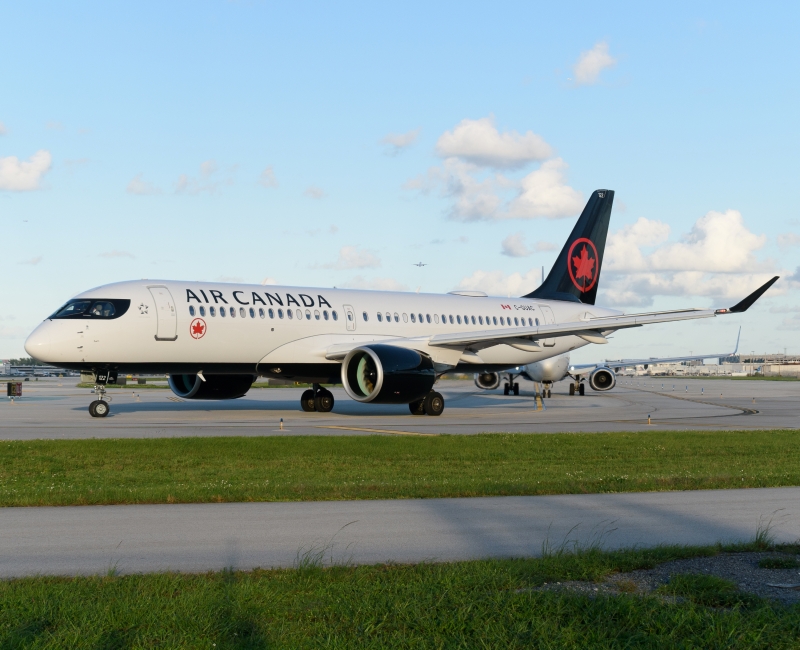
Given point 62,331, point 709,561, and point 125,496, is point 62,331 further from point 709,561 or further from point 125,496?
point 709,561

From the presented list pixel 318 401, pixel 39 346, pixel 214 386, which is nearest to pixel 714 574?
pixel 39 346

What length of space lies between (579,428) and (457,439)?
22.1 feet

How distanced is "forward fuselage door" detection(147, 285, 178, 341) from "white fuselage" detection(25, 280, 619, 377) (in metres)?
0.03

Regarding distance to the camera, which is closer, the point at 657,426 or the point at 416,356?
the point at 657,426

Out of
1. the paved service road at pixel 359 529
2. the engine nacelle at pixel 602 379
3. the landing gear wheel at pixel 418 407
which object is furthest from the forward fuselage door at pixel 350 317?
the engine nacelle at pixel 602 379

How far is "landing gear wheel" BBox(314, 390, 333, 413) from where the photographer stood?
3225 cm

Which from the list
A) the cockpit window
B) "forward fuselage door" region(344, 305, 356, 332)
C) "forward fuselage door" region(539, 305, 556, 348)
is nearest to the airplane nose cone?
the cockpit window

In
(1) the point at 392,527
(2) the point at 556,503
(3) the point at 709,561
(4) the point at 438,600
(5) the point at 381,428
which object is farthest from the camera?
(5) the point at 381,428

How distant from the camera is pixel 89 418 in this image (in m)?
26.9

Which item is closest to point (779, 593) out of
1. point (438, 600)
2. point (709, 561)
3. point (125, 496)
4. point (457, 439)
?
point (709, 561)

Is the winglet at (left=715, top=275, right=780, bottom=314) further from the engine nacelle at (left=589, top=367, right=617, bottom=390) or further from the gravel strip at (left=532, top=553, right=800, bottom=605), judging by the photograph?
the engine nacelle at (left=589, top=367, right=617, bottom=390)

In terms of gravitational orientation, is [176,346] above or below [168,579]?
above

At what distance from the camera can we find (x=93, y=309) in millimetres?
26156

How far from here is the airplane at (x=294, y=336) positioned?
26.3m
